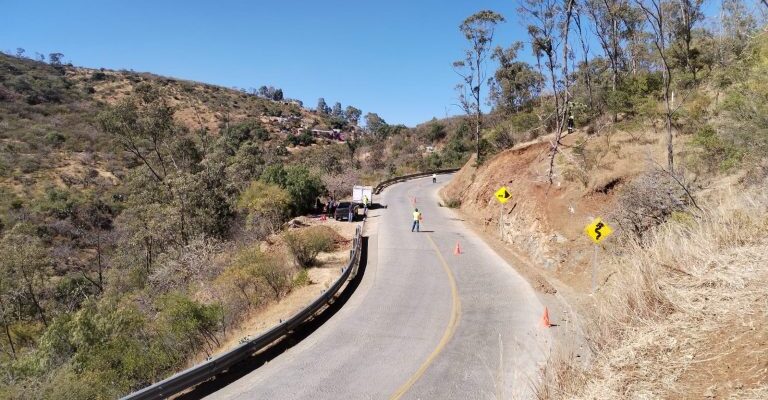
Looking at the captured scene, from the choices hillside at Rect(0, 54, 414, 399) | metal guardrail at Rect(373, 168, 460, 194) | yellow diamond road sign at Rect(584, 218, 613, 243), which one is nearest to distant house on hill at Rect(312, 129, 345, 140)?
hillside at Rect(0, 54, 414, 399)

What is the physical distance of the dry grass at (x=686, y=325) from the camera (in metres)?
4.14

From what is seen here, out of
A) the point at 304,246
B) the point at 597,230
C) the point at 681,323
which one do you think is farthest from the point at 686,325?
the point at 304,246

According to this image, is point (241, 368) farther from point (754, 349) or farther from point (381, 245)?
point (381, 245)

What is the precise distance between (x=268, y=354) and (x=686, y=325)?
28.0ft

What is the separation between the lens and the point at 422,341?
38.6ft

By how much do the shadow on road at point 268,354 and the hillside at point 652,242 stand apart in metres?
6.26

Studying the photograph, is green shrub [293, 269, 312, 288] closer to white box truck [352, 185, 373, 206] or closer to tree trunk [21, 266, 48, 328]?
tree trunk [21, 266, 48, 328]

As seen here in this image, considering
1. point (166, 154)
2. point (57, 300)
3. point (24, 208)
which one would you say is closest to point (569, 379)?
point (57, 300)

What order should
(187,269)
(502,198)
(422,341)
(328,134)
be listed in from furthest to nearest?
1. (328,134)
2. (187,269)
3. (502,198)
4. (422,341)

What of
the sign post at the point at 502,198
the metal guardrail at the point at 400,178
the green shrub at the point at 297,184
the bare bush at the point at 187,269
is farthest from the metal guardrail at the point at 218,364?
the metal guardrail at the point at 400,178

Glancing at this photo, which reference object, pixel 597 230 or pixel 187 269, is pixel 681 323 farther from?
pixel 187 269

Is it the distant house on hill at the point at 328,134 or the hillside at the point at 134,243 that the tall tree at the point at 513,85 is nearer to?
the hillside at the point at 134,243

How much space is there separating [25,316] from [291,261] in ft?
53.4

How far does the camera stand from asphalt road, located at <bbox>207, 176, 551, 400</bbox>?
9.05 m
